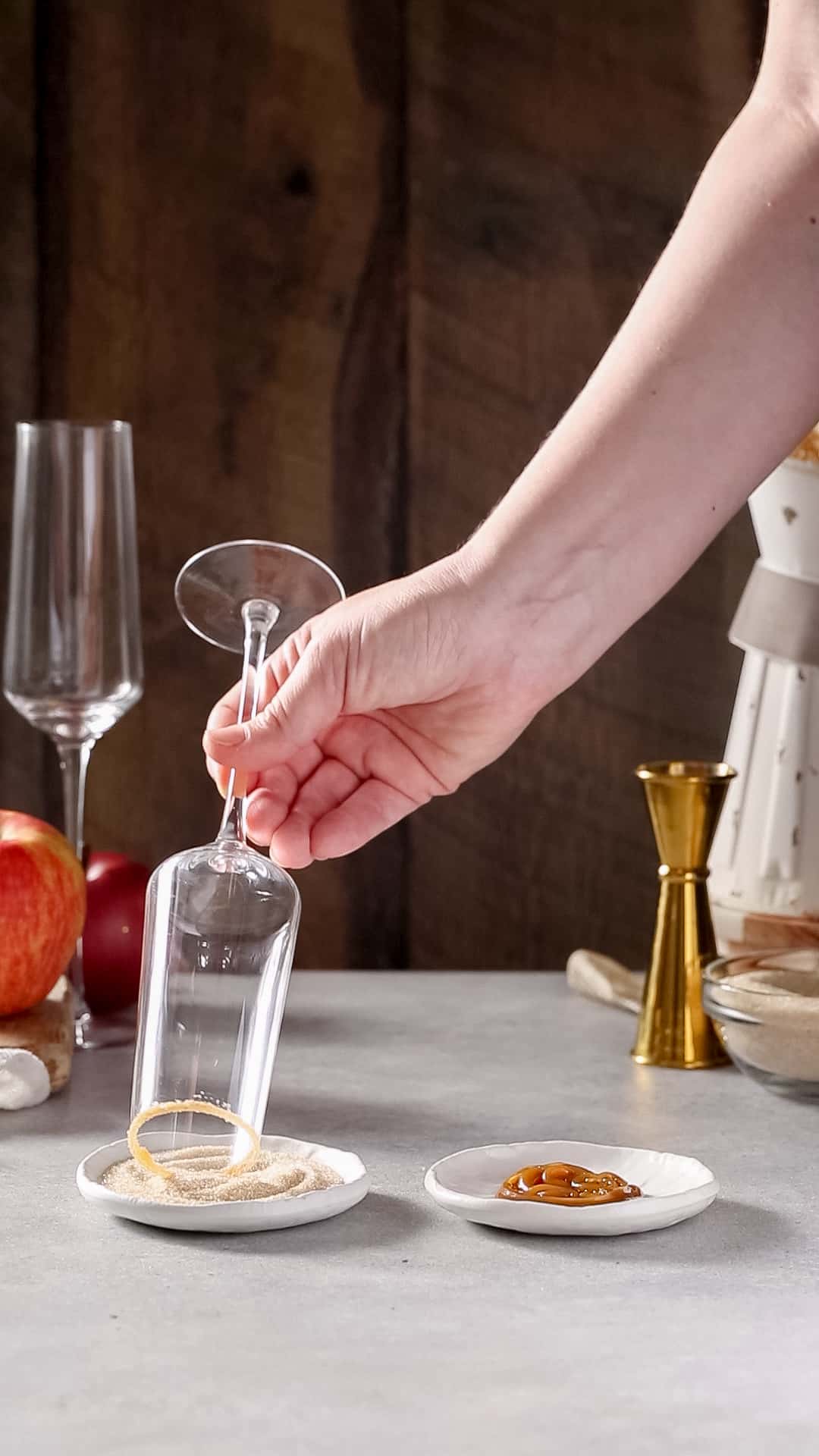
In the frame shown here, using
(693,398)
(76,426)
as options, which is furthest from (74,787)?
(693,398)

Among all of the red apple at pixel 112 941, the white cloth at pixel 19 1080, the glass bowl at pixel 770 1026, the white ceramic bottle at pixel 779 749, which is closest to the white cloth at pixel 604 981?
the white ceramic bottle at pixel 779 749

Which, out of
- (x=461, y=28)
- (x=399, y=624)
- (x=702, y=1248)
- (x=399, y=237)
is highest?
(x=461, y=28)

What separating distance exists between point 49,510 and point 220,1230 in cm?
54

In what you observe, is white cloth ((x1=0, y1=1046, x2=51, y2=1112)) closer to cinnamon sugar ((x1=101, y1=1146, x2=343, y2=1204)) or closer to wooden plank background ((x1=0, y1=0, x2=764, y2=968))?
cinnamon sugar ((x1=101, y1=1146, x2=343, y2=1204))

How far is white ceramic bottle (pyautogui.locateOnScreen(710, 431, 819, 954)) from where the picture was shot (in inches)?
43.9

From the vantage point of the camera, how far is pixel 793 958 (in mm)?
1019

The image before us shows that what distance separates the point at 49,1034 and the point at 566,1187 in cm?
36

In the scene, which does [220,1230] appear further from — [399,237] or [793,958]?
[399,237]

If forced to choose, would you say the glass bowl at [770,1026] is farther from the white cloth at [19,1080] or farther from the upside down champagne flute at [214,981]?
the white cloth at [19,1080]

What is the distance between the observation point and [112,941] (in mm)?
1105

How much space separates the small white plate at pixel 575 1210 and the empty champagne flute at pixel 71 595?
14.9 inches

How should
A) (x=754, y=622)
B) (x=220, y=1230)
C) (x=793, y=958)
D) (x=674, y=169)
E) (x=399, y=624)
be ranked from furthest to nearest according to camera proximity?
(x=674, y=169)
(x=754, y=622)
(x=793, y=958)
(x=399, y=624)
(x=220, y=1230)

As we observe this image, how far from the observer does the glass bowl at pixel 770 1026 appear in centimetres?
87

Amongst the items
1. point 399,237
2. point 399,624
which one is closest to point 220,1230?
point 399,624
